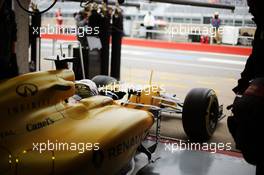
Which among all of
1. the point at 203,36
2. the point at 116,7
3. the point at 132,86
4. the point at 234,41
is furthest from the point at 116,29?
the point at 203,36

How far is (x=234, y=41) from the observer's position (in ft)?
43.6

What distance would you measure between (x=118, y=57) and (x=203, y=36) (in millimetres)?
8026

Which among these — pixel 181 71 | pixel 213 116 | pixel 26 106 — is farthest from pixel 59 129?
pixel 181 71

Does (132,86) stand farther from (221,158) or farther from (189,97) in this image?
(221,158)

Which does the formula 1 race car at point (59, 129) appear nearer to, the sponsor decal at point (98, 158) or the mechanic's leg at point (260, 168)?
the sponsor decal at point (98, 158)

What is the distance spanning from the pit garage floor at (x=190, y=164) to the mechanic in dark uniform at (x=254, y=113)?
1.80 meters

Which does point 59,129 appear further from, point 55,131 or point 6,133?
point 6,133

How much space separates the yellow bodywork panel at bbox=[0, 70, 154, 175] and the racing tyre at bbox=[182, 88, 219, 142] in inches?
55.6

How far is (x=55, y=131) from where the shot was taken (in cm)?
281

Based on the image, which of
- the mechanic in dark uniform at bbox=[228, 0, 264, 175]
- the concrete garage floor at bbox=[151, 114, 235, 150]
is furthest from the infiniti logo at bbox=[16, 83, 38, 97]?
the concrete garage floor at bbox=[151, 114, 235, 150]

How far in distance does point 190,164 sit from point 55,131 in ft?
5.88

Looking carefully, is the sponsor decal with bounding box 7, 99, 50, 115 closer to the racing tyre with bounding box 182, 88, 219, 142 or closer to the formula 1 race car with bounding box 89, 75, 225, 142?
the formula 1 race car with bounding box 89, 75, 225, 142

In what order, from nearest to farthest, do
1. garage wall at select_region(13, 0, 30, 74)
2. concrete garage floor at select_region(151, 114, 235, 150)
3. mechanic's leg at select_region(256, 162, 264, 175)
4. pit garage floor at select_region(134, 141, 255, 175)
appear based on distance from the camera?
mechanic's leg at select_region(256, 162, 264, 175)
pit garage floor at select_region(134, 141, 255, 175)
concrete garage floor at select_region(151, 114, 235, 150)
garage wall at select_region(13, 0, 30, 74)

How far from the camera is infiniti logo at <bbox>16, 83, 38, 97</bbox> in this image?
2686mm
